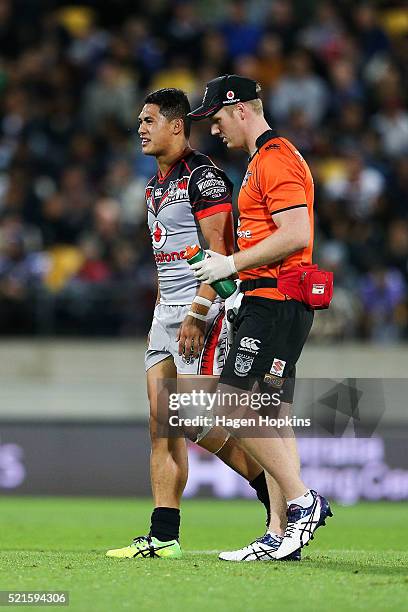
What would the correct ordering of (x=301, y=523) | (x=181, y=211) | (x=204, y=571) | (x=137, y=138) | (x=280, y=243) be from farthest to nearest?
1. (x=137, y=138)
2. (x=181, y=211)
3. (x=301, y=523)
4. (x=280, y=243)
5. (x=204, y=571)

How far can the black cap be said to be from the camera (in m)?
6.61

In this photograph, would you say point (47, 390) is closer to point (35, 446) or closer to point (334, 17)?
point (35, 446)

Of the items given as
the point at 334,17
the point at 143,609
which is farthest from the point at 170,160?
the point at 334,17

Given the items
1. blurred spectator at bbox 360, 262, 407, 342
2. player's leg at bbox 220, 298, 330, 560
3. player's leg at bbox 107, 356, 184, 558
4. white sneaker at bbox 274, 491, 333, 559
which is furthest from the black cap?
blurred spectator at bbox 360, 262, 407, 342

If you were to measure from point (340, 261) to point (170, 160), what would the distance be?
19.7 feet

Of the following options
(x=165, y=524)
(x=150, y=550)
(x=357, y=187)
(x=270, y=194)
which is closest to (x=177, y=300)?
(x=270, y=194)

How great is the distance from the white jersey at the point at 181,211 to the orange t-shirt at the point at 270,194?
11.8 inches

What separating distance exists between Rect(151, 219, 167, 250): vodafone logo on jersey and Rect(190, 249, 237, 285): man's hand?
77 centimetres

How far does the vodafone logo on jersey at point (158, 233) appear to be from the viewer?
23.0ft

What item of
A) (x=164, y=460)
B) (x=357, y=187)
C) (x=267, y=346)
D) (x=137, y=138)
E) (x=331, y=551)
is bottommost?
(x=331, y=551)

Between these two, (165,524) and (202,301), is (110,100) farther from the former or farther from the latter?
(165,524)

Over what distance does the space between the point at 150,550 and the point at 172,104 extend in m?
2.46

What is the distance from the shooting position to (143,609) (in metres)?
5.05

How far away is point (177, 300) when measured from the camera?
7027 mm
